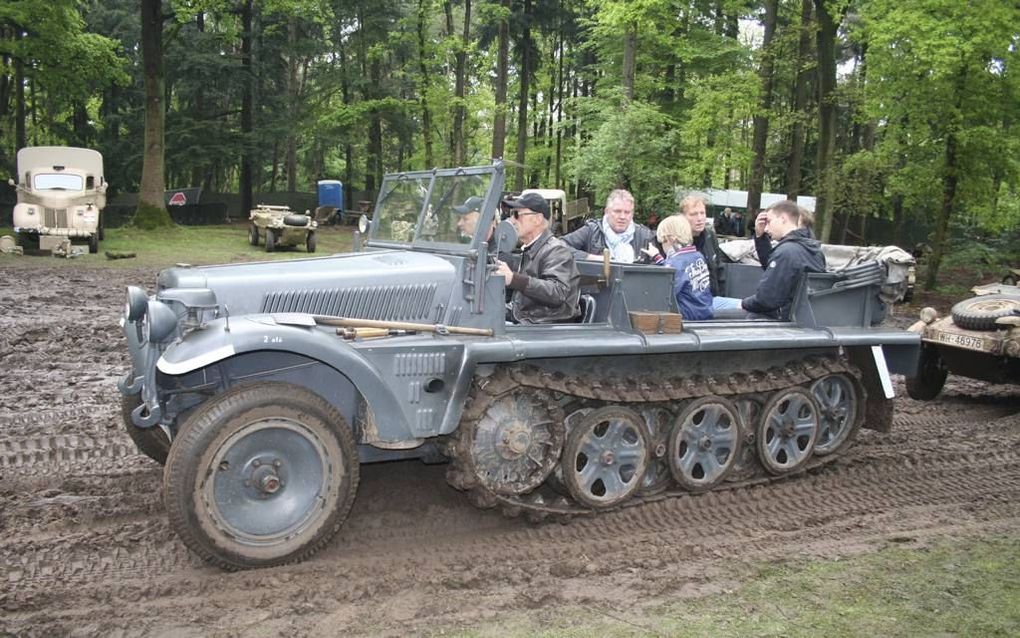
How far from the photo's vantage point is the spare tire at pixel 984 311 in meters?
8.45

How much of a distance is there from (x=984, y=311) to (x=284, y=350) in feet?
24.2

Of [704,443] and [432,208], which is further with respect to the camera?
[704,443]

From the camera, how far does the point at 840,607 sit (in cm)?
416

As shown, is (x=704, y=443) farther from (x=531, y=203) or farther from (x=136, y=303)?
(x=136, y=303)

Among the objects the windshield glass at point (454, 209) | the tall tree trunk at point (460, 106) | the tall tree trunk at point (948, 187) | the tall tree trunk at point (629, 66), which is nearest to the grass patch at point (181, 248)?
the tall tree trunk at point (460, 106)

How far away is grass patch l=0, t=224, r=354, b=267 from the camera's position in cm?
1856

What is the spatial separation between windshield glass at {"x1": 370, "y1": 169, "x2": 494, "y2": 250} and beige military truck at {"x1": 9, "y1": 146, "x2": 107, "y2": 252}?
15.7 meters

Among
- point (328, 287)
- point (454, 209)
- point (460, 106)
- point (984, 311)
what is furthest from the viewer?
point (460, 106)

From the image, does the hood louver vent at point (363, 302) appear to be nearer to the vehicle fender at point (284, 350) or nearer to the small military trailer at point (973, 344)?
the vehicle fender at point (284, 350)

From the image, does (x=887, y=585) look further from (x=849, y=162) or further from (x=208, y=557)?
(x=849, y=162)

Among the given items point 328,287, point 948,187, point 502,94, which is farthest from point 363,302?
point 502,94

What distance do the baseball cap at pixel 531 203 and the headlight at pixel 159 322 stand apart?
232 cm

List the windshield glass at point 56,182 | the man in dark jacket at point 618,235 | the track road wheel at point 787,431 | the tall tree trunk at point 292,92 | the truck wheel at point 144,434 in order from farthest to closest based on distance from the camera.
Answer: the tall tree trunk at point 292,92 < the windshield glass at point 56,182 < the man in dark jacket at point 618,235 < the track road wheel at point 787,431 < the truck wheel at point 144,434

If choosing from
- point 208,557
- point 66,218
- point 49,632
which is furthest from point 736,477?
point 66,218
